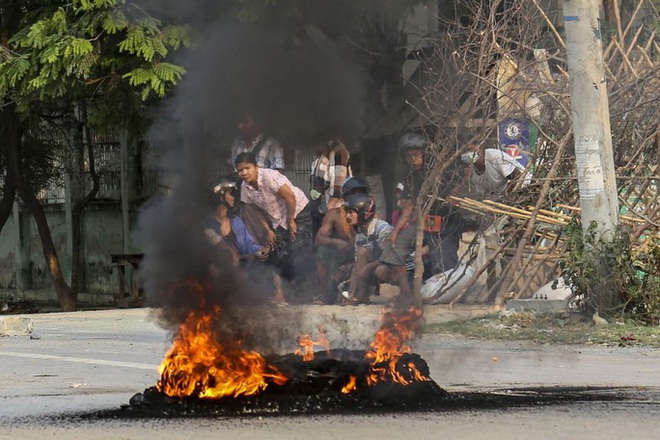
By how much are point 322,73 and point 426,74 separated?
426 cm

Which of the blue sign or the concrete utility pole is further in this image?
the blue sign

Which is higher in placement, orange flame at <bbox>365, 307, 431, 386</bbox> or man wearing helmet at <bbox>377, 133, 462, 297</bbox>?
man wearing helmet at <bbox>377, 133, 462, 297</bbox>

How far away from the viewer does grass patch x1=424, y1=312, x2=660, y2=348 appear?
1031 cm

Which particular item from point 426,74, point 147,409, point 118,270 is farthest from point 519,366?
point 118,270

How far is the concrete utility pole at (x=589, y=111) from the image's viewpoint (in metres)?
11.1

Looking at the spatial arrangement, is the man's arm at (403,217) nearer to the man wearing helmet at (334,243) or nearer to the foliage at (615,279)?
the man wearing helmet at (334,243)

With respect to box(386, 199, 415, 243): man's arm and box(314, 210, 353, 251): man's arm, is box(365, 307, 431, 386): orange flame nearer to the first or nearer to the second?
box(314, 210, 353, 251): man's arm

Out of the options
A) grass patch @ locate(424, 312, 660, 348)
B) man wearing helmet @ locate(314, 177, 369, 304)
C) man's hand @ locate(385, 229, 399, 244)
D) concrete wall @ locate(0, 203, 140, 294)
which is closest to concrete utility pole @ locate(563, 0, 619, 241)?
grass patch @ locate(424, 312, 660, 348)

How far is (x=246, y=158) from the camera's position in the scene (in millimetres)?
8516

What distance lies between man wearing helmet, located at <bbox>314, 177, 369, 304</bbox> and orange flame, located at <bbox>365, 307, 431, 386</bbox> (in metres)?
2.75

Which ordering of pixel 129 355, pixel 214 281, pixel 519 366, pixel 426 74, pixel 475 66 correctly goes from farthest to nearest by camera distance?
pixel 475 66
pixel 426 74
pixel 129 355
pixel 519 366
pixel 214 281

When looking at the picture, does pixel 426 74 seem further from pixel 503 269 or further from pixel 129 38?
pixel 129 38

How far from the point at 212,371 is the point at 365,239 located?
565 cm

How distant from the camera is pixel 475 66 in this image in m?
13.4
